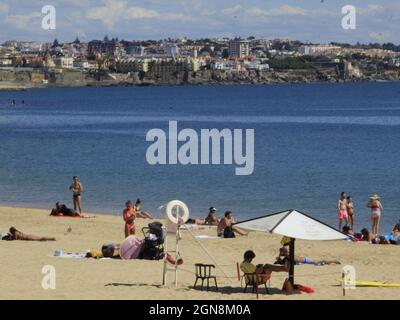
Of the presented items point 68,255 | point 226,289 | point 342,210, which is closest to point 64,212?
point 342,210

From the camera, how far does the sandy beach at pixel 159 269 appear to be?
15.6 meters

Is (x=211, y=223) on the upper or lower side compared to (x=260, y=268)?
lower

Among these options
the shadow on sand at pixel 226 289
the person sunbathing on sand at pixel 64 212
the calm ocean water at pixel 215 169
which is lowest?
the calm ocean water at pixel 215 169

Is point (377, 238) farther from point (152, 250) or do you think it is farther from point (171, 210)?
point (171, 210)

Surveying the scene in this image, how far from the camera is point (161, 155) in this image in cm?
5928

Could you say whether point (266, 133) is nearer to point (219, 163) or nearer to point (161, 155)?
point (161, 155)

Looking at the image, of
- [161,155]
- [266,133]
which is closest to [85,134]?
[266,133]

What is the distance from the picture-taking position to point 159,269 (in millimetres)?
18000

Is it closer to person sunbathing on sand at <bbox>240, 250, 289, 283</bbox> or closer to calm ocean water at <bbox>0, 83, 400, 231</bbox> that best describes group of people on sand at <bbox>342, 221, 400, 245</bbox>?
calm ocean water at <bbox>0, 83, 400, 231</bbox>

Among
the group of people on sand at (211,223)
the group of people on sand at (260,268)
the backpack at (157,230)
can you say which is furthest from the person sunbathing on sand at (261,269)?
the group of people on sand at (211,223)

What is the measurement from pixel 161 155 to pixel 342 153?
38.6 ft

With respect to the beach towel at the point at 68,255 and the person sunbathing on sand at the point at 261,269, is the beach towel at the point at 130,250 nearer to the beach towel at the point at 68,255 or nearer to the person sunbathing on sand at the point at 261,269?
the beach towel at the point at 68,255
